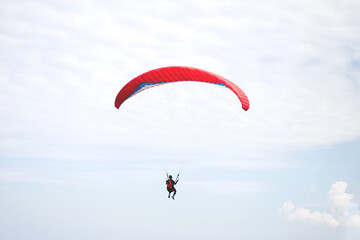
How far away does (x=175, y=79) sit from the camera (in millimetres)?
30672

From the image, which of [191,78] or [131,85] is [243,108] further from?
[131,85]

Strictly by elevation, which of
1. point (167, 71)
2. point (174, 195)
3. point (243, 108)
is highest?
point (167, 71)

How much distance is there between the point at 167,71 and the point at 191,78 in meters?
1.57

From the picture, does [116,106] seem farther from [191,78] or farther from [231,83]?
[231,83]

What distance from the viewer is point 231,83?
3039cm

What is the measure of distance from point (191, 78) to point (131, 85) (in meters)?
3.96

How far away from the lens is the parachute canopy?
98.0ft

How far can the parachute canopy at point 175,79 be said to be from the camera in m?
29.9

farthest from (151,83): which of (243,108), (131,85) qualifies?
(243,108)

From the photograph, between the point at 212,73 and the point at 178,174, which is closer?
the point at 212,73

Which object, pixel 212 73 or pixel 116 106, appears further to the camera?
pixel 116 106

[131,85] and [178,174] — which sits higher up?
[131,85]

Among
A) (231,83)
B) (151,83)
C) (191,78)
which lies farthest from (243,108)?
(151,83)

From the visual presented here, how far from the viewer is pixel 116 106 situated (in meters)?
33.1
